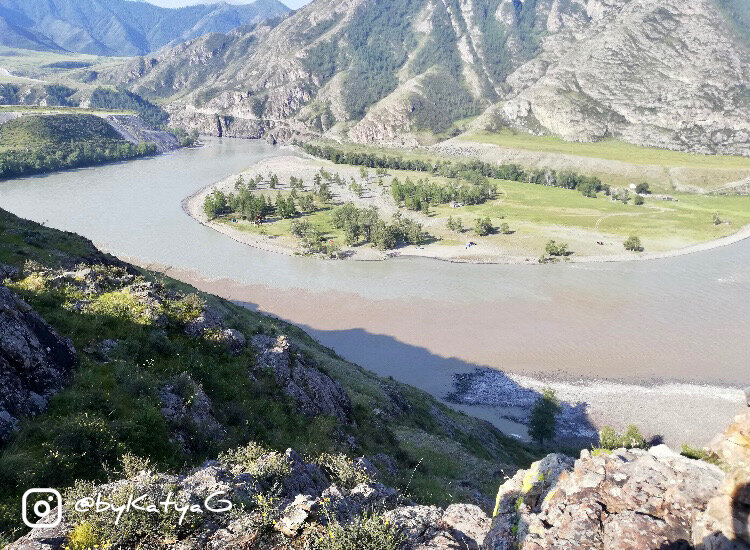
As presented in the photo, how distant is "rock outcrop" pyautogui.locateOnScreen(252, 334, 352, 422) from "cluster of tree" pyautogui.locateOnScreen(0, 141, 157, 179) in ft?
595

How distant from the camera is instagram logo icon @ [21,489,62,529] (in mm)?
9992

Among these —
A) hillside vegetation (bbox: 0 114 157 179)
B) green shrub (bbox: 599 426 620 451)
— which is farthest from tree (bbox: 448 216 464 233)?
hillside vegetation (bbox: 0 114 157 179)

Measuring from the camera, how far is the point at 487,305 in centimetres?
7338

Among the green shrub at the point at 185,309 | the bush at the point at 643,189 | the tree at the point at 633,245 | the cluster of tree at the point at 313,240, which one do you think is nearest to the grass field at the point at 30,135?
the cluster of tree at the point at 313,240

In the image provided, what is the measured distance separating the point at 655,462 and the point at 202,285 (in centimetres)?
7914

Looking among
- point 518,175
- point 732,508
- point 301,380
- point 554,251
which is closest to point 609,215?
point 554,251

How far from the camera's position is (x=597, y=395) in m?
50.4

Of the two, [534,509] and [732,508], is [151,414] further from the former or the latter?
[732,508]

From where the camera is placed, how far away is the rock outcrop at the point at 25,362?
1288cm

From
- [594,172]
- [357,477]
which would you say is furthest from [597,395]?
[594,172]

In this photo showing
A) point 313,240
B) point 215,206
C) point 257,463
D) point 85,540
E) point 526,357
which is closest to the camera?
point 85,540

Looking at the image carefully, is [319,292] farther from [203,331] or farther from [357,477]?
[357,477]

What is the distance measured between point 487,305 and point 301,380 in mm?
54563

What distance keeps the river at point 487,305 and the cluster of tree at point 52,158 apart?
2465 inches
